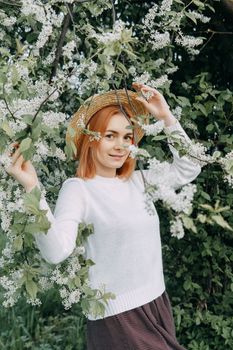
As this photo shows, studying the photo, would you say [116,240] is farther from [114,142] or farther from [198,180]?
[198,180]

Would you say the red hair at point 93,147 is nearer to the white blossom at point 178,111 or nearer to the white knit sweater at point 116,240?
the white knit sweater at point 116,240

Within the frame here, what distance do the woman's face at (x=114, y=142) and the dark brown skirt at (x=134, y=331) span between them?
1.62 feet

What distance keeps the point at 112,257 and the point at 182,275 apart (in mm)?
1121

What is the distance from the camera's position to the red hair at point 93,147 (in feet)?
6.95

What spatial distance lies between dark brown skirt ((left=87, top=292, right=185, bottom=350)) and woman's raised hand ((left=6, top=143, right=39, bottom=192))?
0.61 m

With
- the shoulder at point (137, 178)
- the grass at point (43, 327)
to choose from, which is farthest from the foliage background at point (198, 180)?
the shoulder at point (137, 178)

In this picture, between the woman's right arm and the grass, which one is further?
the grass

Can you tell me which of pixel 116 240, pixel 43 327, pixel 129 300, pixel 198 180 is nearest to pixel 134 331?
pixel 129 300

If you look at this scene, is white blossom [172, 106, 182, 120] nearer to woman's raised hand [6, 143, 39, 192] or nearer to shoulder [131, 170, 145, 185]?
shoulder [131, 170, 145, 185]

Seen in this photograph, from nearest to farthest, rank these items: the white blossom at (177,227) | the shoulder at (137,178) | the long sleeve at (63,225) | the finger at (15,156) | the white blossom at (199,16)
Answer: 1. the white blossom at (177,227)
2. the finger at (15,156)
3. the long sleeve at (63,225)
4. the shoulder at (137,178)
5. the white blossom at (199,16)

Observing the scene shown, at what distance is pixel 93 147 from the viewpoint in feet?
7.10

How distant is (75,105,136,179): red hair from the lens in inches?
83.4

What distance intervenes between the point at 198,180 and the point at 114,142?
839 millimetres

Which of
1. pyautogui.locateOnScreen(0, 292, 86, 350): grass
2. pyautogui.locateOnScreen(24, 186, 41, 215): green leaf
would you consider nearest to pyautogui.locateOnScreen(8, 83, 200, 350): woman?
pyautogui.locateOnScreen(24, 186, 41, 215): green leaf
